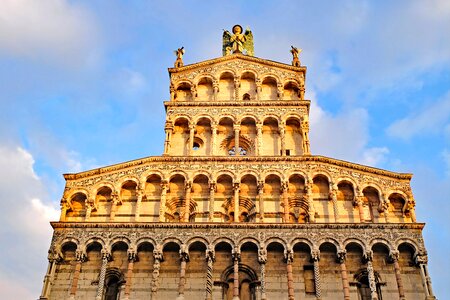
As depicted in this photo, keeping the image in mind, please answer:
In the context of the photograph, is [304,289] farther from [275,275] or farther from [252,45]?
[252,45]

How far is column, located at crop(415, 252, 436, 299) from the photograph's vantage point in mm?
19891

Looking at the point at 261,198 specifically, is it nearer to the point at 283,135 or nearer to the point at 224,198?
the point at 224,198

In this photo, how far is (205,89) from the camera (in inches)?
1110

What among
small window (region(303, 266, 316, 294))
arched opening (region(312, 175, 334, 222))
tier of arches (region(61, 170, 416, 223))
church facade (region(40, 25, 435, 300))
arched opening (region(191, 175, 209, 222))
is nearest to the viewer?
small window (region(303, 266, 316, 294))

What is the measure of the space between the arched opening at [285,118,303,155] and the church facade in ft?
0.17

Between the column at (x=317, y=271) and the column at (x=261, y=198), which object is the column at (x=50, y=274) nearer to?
the column at (x=261, y=198)

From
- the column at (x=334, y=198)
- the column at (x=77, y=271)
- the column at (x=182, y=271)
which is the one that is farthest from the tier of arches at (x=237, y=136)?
the column at (x=77, y=271)

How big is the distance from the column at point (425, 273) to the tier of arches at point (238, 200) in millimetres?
1901

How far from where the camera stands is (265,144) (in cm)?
2569

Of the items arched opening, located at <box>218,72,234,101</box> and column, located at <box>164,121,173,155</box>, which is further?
arched opening, located at <box>218,72,234,101</box>

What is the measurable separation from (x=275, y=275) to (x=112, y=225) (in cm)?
684

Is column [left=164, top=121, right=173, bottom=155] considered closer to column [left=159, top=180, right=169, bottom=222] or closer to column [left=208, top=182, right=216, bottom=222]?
column [left=159, top=180, right=169, bottom=222]

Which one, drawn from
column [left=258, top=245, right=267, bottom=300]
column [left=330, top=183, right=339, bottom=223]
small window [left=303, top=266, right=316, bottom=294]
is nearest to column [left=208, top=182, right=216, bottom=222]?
column [left=258, top=245, right=267, bottom=300]

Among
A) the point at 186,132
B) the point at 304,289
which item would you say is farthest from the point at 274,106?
the point at 304,289
